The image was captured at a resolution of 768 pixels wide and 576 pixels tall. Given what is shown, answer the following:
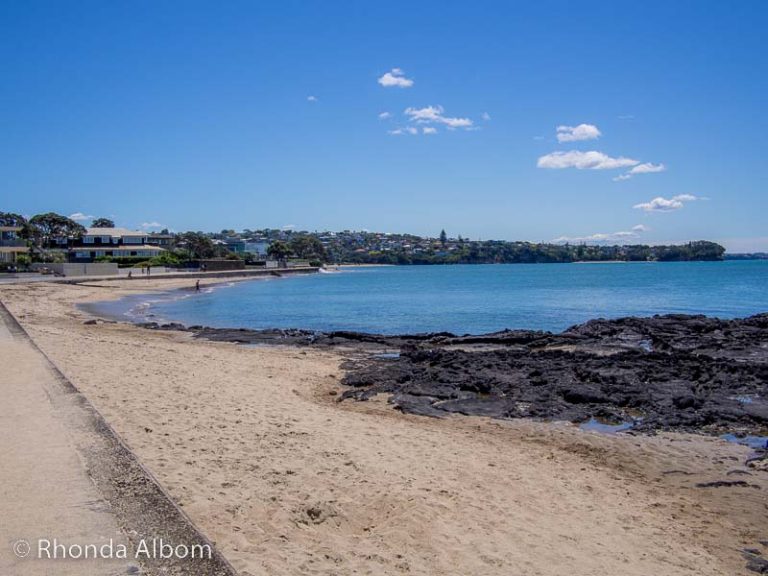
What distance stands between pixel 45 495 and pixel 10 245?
103346mm

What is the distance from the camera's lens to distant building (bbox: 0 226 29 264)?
84.7 m

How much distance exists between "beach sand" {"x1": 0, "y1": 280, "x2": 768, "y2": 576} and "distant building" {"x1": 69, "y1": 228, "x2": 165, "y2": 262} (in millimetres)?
93328

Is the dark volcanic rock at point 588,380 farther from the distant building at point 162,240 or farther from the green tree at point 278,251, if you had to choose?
the green tree at point 278,251

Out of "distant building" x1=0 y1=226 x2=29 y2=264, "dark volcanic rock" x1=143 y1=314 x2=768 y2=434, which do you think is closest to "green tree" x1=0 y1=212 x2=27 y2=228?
"distant building" x1=0 y1=226 x2=29 y2=264

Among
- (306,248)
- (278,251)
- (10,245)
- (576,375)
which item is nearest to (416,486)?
(576,375)

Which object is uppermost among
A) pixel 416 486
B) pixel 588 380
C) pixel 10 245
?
pixel 10 245

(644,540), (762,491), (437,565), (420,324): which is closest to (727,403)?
(762,491)

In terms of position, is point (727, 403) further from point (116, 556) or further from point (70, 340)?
point (70, 340)

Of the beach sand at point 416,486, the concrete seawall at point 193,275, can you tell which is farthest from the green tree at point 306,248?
the beach sand at point 416,486

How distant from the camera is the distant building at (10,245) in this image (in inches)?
3334

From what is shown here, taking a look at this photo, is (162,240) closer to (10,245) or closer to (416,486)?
(10,245)

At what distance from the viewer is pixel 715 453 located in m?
10.6

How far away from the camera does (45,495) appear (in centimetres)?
584

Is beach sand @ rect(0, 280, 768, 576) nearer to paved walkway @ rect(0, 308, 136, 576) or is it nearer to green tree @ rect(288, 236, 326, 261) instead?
paved walkway @ rect(0, 308, 136, 576)
